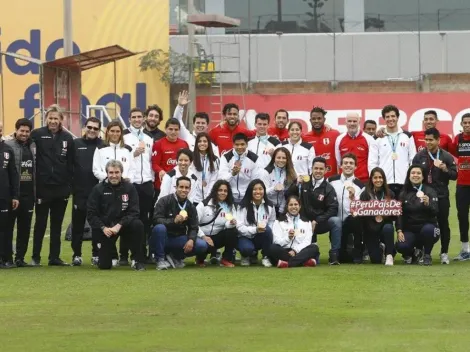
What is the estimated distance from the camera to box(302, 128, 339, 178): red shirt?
18812 mm

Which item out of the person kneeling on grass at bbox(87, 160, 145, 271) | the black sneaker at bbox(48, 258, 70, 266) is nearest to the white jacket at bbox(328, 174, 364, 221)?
the person kneeling on grass at bbox(87, 160, 145, 271)

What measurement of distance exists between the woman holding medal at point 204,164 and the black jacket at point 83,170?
1.31 metres

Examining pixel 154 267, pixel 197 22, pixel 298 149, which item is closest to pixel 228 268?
pixel 154 267

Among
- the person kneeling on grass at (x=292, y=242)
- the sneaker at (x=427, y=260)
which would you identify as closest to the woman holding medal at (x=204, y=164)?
the person kneeling on grass at (x=292, y=242)

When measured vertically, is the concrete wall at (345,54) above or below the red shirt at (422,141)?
above

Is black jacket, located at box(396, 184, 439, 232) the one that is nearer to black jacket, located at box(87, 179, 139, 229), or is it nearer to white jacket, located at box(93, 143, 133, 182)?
black jacket, located at box(87, 179, 139, 229)

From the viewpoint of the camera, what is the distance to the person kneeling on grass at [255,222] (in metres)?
17.7

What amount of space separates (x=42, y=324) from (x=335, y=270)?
5656mm

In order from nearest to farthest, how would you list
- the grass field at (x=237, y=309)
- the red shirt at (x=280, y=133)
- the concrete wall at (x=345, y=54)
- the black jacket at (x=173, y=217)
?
the grass field at (x=237, y=309), the black jacket at (x=173, y=217), the red shirt at (x=280, y=133), the concrete wall at (x=345, y=54)

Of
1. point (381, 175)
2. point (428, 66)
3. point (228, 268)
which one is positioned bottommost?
point (228, 268)

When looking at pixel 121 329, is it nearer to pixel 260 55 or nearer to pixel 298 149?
pixel 298 149

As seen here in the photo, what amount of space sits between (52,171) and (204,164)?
A: 201 cm

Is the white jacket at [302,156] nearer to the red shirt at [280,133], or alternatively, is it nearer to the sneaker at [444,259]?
the red shirt at [280,133]

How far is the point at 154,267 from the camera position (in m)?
17.7
